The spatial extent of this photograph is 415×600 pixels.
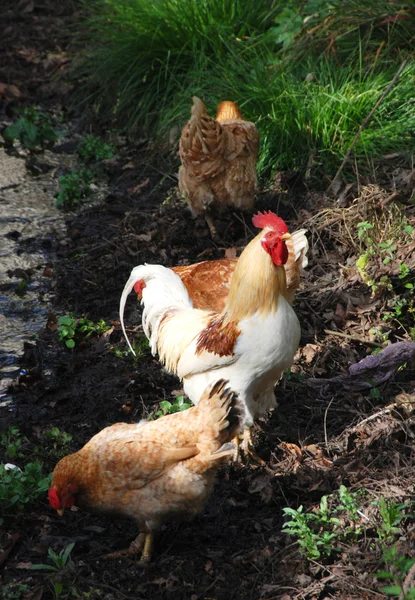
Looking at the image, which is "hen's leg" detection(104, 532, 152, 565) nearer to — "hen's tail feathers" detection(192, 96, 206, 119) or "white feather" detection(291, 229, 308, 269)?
"white feather" detection(291, 229, 308, 269)

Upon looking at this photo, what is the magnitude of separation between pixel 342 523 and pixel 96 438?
1403 mm

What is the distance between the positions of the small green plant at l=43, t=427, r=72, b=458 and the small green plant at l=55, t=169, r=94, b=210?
3723mm

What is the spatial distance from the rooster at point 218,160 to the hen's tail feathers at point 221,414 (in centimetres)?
317

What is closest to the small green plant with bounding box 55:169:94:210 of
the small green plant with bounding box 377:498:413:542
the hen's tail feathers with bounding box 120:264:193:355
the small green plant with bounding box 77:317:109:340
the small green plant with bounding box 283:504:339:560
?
the small green plant with bounding box 77:317:109:340

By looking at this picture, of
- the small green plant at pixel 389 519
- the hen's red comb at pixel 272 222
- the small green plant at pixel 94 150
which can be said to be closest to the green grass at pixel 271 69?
the small green plant at pixel 94 150

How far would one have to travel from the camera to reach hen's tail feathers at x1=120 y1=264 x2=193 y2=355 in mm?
4945

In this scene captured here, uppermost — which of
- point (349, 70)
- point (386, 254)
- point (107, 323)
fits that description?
point (349, 70)

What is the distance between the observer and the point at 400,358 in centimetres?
483

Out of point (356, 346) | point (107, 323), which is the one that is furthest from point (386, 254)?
point (107, 323)

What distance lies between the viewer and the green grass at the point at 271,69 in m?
6.98

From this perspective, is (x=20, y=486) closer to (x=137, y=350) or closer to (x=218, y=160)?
(x=137, y=350)

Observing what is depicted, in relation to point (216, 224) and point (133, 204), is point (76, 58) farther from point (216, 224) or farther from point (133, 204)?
point (216, 224)

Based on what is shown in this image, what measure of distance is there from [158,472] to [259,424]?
3.69ft

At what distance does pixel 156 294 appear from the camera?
4996 millimetres
